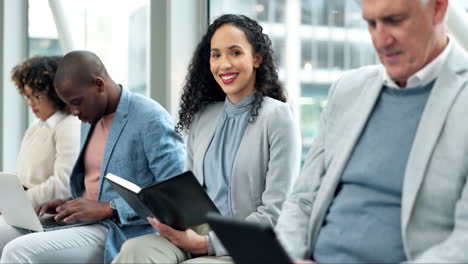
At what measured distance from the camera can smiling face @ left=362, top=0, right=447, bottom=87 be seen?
148 cm

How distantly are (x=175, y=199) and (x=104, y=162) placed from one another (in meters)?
0.83

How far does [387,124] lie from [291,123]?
629 millimetres

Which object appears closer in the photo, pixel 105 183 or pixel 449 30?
pixel 449 30

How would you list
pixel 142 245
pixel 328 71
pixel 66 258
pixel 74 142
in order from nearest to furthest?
pixel 142 245
pixel 66 258
pixel 328 71
pixel 74 142

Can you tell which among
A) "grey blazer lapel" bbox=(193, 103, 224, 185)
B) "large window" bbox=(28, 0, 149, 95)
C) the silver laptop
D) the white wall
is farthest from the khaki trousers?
the white wall

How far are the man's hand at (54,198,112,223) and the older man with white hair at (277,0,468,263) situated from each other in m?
1.05

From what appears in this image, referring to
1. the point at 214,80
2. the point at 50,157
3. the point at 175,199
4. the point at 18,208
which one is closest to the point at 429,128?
the point at 175,199

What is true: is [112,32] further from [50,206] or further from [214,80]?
[214,80]

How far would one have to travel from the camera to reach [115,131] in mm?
2643

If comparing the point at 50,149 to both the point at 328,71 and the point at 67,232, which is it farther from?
the point at 328,71

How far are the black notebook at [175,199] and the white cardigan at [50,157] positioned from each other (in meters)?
1.14

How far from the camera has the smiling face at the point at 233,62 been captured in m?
2.28

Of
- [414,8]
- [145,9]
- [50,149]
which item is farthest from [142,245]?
[145,9]

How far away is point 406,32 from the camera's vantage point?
1.49 meters
